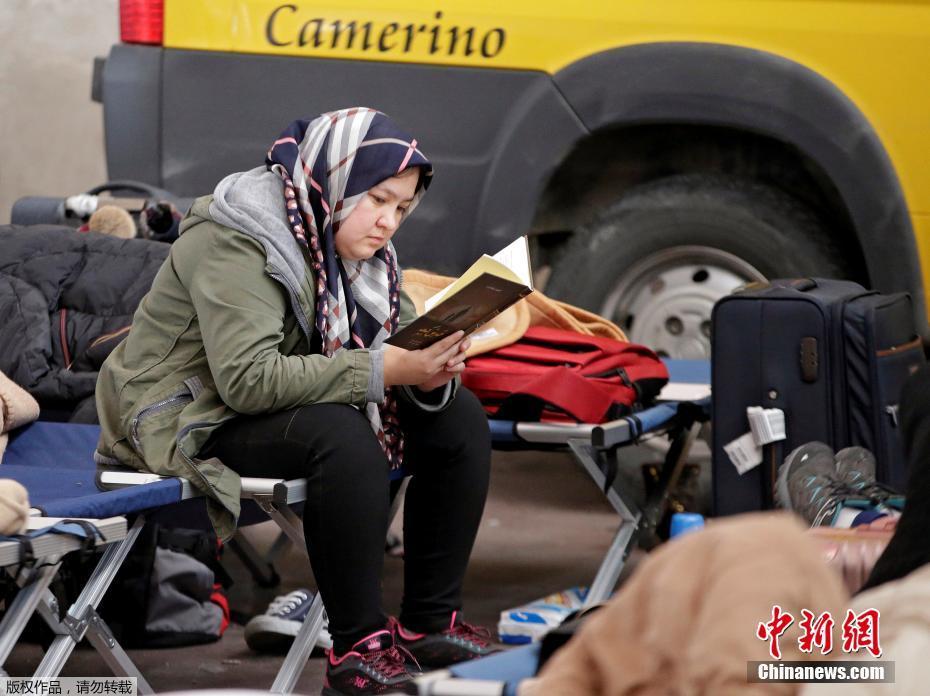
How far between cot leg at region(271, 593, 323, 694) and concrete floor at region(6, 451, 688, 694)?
0.28m

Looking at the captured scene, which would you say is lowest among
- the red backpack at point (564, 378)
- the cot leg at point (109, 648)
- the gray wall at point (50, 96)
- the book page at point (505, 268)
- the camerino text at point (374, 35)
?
the cot leg at point (109, 648)

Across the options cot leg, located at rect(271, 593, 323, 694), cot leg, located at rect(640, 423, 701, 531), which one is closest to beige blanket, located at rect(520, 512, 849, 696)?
cot leg, located at rect(271, 593, 323, 694)

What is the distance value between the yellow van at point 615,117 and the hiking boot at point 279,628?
54.3 inches

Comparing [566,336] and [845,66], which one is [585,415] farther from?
[845,66]

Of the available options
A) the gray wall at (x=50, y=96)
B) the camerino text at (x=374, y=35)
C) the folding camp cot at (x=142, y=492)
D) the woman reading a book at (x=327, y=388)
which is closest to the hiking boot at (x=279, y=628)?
the folding camp cot at (x=142, y=492)

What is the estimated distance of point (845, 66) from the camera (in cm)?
417

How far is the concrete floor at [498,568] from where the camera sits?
3.21 meters

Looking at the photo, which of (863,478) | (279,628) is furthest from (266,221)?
(863,478)

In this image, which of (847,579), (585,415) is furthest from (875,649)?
(585,415)

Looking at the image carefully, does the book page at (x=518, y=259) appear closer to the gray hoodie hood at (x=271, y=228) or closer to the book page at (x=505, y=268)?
the book page at (x=505, y=268)

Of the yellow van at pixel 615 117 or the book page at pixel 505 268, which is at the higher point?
the yellow van at pixel 615 117

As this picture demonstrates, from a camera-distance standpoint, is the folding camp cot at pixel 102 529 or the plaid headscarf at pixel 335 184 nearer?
the folding camp cot at pixel 102 529

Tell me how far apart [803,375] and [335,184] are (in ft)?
4.14

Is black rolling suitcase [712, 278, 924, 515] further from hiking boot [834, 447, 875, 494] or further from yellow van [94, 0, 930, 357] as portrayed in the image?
yellow van [94, 0, 930, 357]
